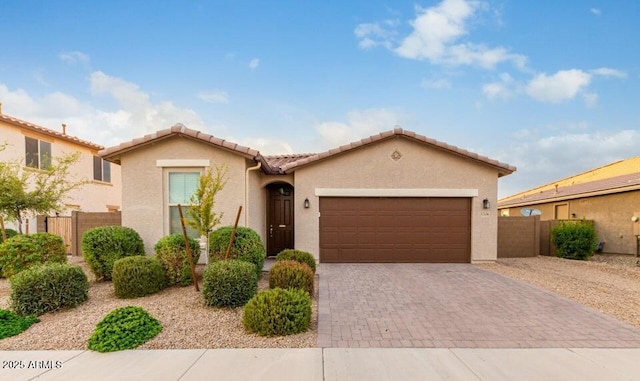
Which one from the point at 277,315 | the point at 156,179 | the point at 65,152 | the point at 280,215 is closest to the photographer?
the point at 277,315

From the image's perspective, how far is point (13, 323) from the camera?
486cm

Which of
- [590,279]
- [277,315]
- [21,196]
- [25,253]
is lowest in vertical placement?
[590,279]

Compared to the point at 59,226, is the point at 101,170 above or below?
above

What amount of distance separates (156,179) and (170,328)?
5.71 m

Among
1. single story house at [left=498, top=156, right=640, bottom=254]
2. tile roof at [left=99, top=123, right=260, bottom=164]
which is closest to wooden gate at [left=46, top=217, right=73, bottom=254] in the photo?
tile roof at [left=99, top=123, right=260, bottom=164]

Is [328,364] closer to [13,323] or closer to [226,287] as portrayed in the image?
[226,287]

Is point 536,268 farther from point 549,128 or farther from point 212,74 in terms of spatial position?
point 212,74

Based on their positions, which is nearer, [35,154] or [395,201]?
[395,201]

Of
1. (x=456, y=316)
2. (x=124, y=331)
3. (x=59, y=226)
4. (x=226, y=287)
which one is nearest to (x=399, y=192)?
(x=456, y=316)

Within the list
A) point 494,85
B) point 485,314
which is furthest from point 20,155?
point 494,85

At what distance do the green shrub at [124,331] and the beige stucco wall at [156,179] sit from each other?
15.0 ft

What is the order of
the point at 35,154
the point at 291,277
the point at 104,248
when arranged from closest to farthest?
the point at 291,277
the point at 104,248
the point at 35,154

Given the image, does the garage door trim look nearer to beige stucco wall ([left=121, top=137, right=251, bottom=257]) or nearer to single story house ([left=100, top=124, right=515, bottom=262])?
single story house ([left=100, top=124, right=515, bottom=262])

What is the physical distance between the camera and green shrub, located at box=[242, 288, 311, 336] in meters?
4.48
